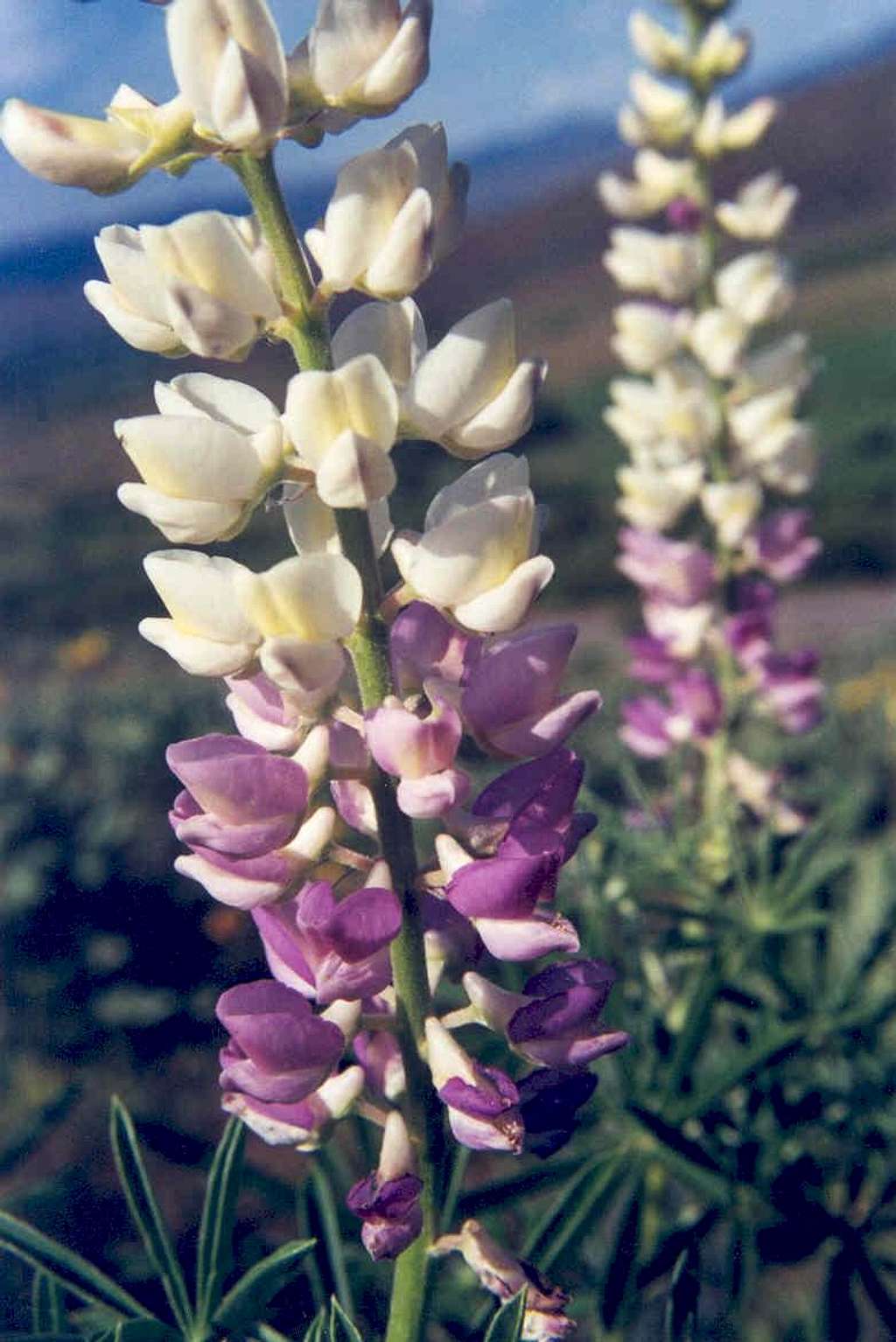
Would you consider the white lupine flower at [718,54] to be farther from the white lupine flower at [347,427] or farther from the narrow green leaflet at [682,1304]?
the narrow green leaflet at [682,1304]

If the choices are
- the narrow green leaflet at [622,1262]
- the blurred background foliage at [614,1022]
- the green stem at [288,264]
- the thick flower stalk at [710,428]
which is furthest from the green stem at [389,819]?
the thick flower stalk at [710,428]

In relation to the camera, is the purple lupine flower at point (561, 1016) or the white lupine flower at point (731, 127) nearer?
the purple lupine flower at point (561, 1016)

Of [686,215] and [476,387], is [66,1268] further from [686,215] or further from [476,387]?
[686,215]

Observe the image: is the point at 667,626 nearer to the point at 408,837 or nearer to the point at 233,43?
the point at 408,837

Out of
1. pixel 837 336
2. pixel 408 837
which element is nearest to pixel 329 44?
pixel 408 837

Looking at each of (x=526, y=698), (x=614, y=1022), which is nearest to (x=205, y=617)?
(x=526, y=698)

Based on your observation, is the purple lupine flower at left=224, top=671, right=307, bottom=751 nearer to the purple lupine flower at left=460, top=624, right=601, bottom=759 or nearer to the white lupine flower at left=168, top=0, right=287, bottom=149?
the purple lupine flower at left=460, top=624, right=601, bottom=759
